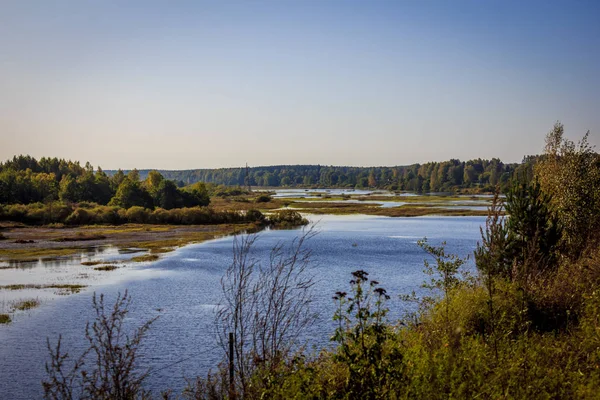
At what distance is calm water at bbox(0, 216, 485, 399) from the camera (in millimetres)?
18438

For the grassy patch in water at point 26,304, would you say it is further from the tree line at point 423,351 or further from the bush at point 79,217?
the bush at point 79,217

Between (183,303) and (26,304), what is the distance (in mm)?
7629

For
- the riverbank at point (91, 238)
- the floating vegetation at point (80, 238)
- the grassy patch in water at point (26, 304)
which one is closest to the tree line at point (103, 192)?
the riverbank at point (91, 238)

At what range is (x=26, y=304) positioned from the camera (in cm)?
2727

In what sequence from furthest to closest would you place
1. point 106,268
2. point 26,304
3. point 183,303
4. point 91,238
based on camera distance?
1. point 91,238
2. point 106,268
3. point 183,303
4. point 26,304

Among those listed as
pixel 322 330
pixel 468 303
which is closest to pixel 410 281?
pixel 322 330

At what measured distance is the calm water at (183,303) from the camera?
1844 cm

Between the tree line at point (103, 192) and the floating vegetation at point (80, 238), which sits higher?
the tree line at point (103, 192)

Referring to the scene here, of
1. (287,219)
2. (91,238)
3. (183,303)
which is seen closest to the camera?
(183,303)

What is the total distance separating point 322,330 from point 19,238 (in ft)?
161

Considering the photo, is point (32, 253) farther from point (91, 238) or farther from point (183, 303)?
point (183, 303)

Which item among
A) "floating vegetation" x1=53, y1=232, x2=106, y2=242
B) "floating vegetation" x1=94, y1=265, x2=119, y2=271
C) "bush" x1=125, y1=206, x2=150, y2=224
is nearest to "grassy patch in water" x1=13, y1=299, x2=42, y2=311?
"floating vegetation" x1=94, y1=265, x2=119, y2=271

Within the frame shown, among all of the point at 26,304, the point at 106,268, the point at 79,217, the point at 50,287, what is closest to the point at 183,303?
the point at 26,304

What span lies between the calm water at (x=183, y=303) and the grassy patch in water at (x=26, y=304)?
71 cm
